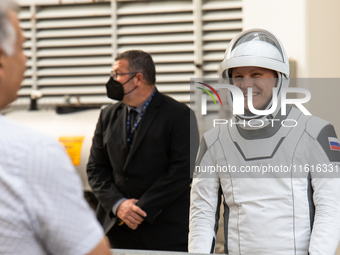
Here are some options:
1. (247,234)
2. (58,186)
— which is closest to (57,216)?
(58,186)

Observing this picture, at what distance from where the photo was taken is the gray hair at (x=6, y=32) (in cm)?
81

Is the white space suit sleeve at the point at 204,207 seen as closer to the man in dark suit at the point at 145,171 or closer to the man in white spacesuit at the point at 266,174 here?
the man in white spacesuit at the point at 266,174

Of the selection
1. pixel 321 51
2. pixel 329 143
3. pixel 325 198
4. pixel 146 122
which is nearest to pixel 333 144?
pixel 329 143

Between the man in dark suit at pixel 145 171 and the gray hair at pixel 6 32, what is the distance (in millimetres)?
2206

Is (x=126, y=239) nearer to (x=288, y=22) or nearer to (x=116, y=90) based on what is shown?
(x=116, y=90)

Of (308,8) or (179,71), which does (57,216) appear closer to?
(308,8)

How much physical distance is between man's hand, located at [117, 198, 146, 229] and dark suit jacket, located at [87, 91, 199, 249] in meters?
0.04

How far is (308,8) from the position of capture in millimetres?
2896

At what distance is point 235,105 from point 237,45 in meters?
0.31

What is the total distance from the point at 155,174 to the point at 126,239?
1.62ft

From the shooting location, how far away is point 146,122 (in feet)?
10.2

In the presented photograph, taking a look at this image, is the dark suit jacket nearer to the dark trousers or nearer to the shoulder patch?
the dark trousers

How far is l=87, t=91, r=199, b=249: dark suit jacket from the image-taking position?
9.81 ft

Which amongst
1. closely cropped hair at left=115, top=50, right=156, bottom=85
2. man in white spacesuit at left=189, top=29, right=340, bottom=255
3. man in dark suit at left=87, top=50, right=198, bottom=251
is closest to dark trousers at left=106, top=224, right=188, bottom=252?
man in dark suit at left=87, top=50, right=198, bottom=251
